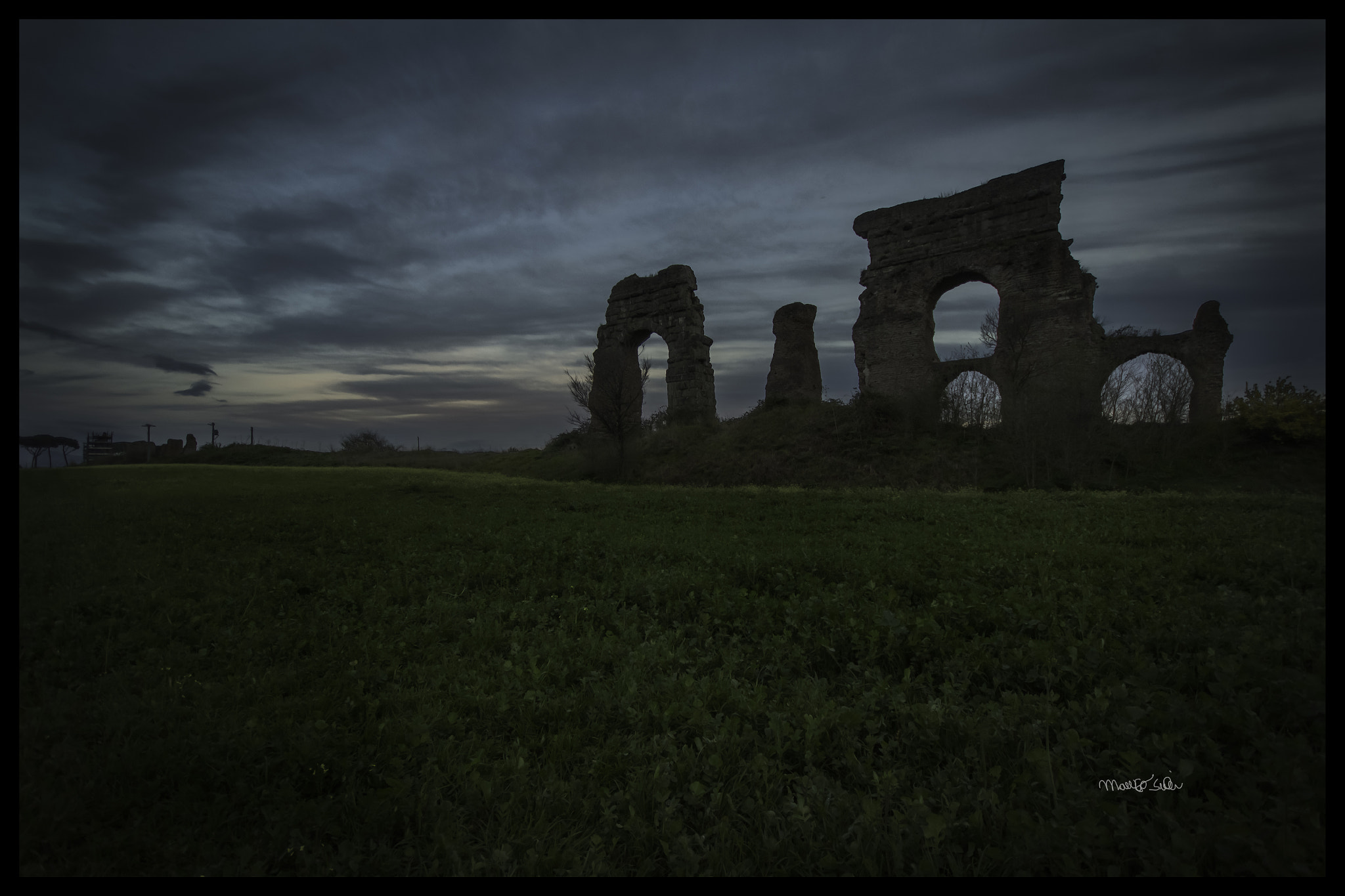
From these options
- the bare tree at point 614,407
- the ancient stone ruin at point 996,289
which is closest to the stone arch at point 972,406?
the ancient stone ruin at point 996,289

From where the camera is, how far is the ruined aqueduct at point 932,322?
1864cm

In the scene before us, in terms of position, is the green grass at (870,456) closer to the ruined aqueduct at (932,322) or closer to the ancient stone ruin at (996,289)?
the ruined aqueduct at (932,322)

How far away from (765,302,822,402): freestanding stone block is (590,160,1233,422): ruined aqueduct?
60 millimetres

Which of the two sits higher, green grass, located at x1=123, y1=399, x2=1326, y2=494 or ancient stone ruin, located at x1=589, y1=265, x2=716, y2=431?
ancient stone ruin, located at x1=589, y1=265, x2=716, y2=431

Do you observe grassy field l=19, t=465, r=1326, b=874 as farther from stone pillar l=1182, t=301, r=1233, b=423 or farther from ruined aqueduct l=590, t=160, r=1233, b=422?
stone pillar l=1182, t=301, r=1233, b=423

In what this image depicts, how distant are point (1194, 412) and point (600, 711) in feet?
23.0

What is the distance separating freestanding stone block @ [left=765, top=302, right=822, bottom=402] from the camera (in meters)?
27.1

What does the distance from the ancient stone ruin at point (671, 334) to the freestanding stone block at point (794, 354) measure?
3.68m

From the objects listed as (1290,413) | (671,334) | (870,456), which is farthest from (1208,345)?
(1290,413)

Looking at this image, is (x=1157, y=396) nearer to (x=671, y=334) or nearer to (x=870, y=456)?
(x=870, y=456)

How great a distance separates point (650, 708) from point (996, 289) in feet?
70.5

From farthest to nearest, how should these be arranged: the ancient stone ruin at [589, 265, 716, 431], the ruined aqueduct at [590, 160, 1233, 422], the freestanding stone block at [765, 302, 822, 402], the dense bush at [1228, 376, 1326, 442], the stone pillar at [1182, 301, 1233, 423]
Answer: the freestanding stone block at [765, 302, 822, 402]
the ancient stone ruin at [589, 265, 716, 431]
the stone pillar at [1182, 301, 1233, 423]
the ruined aqueduct at [590, 160, 1233, 422]
the dense bush at [1228, 376, 1326, 442]

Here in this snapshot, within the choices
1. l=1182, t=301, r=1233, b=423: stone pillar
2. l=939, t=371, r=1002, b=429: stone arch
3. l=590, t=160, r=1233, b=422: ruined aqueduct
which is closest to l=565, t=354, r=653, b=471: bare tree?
l=590, t=160, r=1233, b=422: ruined aqueduct

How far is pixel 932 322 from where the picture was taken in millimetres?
21641
